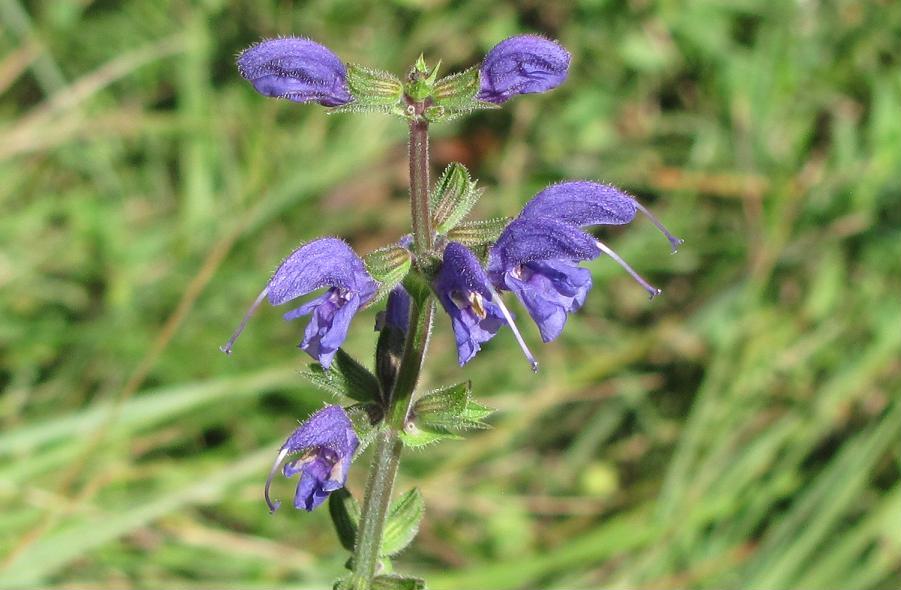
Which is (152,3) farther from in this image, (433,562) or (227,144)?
(433,562)

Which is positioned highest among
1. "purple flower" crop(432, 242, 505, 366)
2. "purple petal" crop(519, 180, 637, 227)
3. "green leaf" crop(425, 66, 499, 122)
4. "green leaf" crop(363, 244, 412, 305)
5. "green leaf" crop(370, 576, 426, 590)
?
"green leaf" crop(425, 66, 499, 122)

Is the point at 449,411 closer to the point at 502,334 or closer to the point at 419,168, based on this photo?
the point at 419,168

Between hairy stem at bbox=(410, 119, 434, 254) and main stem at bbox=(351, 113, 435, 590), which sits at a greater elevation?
hairy stem at bbox=(410, 119, 434, 254)

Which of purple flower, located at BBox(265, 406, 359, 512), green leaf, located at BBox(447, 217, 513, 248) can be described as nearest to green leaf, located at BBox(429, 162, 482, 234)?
green leaf, located at BBox(447, 217, 513, 248)

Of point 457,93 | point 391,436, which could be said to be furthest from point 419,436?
point 457,93

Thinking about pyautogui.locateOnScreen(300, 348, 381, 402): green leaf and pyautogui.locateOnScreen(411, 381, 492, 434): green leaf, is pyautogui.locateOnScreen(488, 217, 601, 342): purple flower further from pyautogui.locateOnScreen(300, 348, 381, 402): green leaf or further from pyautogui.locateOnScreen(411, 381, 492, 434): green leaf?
pyautogui.locateOnScreen(300, 348, 381, 402): green leaf

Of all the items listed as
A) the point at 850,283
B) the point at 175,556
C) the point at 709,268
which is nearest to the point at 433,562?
the point at 175,556
